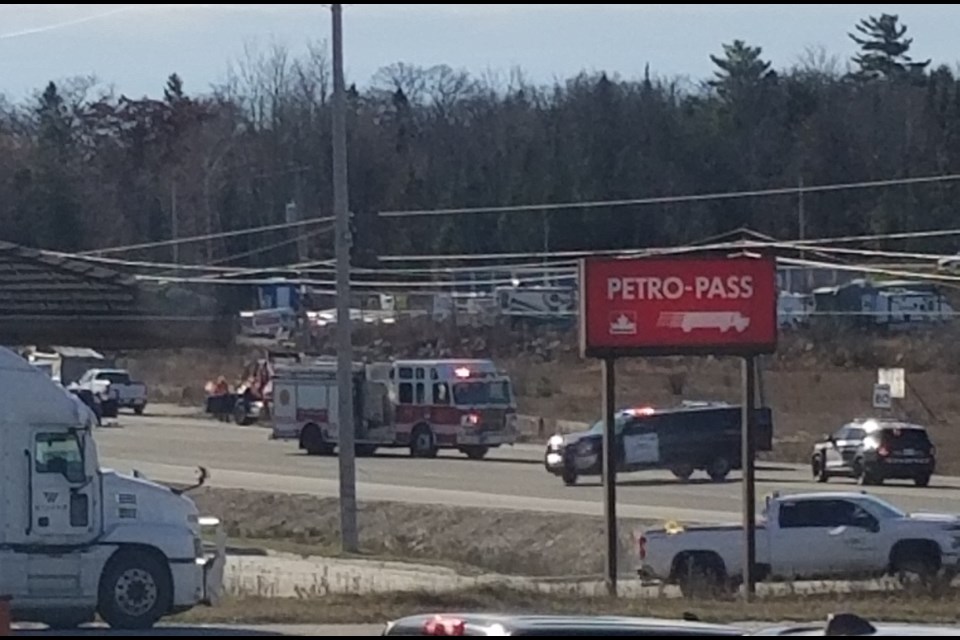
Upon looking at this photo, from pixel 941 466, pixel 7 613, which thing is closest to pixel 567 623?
pixel 7 613

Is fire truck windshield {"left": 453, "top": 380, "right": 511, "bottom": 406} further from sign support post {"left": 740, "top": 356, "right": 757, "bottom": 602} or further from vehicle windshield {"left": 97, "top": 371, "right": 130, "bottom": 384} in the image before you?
sign support post {"left": 740, "top": 356, "right": 757, "bottom": 602}

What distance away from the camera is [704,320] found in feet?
86.3

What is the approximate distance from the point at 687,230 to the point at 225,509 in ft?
214

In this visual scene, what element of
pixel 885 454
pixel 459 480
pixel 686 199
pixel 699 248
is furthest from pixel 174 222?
pixel 699 248

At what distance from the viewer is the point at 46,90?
126 meters

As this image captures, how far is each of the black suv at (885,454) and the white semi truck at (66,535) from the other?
2988 centimetres

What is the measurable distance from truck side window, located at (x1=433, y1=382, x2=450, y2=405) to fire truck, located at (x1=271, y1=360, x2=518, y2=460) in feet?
0.09

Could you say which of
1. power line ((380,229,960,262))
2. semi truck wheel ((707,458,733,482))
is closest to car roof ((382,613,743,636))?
power line ((380,229,960,262))

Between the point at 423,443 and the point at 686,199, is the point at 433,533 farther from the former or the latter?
the point at 686,199

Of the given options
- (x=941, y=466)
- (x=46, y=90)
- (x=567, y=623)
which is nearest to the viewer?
(x=567, y=623)

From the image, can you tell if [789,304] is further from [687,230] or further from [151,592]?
[151,592]

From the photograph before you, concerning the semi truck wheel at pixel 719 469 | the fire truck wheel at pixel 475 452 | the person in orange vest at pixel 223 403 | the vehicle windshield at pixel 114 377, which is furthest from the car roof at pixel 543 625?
the vehicle windshield at pixel 114 377

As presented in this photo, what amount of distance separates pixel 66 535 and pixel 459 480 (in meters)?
29.1

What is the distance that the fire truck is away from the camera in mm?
56531
